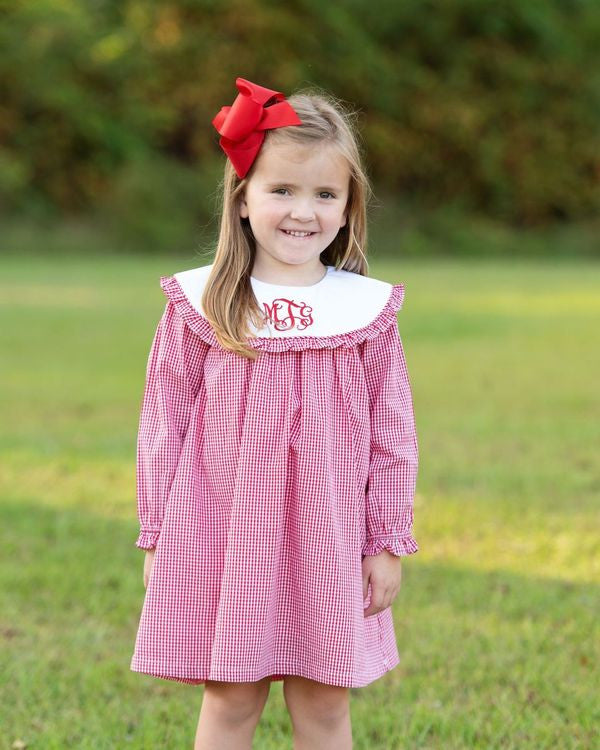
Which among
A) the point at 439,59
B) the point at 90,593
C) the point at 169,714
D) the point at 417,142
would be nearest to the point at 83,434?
the point at 90,593

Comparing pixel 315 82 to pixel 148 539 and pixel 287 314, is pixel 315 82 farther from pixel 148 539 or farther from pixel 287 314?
pixel 148 539

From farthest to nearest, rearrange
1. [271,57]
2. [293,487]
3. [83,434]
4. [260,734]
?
[271,57], [83,434], [260,734], [293,487]

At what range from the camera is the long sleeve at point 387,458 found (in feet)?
8.05

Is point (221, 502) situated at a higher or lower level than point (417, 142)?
lower

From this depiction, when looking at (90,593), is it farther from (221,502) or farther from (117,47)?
(117,47)

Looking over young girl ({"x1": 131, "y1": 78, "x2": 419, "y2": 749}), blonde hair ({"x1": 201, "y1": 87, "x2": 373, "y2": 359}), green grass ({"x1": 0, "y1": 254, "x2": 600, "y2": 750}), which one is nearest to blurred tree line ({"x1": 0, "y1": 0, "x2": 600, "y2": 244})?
green grass ({"x1": 0, "y1": 254, "x2": 600, "y2": 750})

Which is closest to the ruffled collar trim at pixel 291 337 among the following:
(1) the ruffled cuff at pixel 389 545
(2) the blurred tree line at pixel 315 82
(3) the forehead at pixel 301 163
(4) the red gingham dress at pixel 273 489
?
(4) the red gingham dress at pixel 273 489

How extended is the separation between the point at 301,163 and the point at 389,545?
786mm

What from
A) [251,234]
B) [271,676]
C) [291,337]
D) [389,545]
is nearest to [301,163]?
[251,234]

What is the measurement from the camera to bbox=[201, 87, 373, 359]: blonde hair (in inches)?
94.7

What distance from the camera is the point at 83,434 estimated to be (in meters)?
7.06

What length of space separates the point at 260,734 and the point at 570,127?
35512mm

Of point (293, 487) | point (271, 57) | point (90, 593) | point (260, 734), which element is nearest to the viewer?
point (293, 487)

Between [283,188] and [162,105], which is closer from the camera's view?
[283,188]
